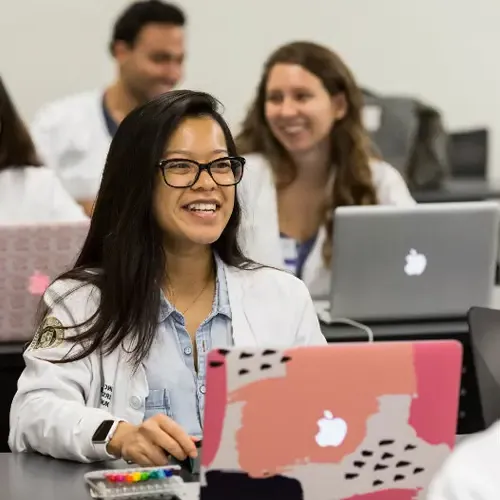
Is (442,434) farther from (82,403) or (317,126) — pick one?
(317,126)

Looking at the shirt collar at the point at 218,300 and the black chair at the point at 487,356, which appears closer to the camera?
the black chair at the point at 487,356

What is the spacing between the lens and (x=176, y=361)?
1.92 metres

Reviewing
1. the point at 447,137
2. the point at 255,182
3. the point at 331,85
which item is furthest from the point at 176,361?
the point at 447,137

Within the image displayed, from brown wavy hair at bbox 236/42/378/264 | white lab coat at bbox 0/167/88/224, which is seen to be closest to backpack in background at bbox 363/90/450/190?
brown wavy hair at bbox 236/42/378/264

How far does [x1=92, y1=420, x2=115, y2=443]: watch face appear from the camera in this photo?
170cm

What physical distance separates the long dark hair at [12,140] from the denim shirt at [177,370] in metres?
1.25

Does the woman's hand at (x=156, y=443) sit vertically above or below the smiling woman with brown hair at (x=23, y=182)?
below

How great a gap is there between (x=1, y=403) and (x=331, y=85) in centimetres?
139

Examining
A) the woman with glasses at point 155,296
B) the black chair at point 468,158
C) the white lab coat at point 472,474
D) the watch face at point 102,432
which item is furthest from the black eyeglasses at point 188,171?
the black chair at point 468,158

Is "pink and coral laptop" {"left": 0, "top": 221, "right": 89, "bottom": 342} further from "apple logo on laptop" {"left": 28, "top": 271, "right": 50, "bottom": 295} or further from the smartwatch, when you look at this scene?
the smartwatch

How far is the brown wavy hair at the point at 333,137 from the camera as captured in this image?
124 inches

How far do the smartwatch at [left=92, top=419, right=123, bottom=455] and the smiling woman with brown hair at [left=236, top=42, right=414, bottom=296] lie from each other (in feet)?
4.68

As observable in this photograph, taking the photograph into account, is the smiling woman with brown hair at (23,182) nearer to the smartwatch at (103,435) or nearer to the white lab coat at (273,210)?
the white lab coat at (273,210)

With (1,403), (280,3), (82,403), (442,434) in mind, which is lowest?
(1,403)
